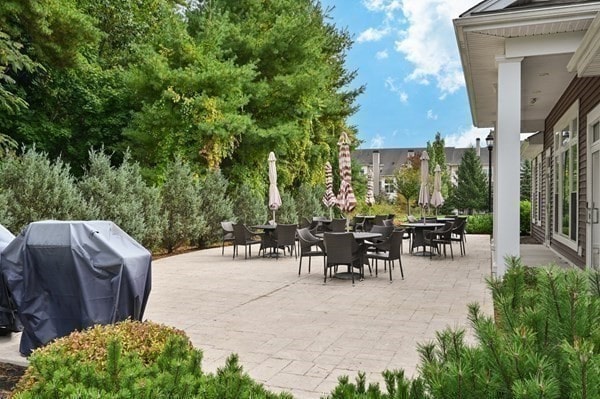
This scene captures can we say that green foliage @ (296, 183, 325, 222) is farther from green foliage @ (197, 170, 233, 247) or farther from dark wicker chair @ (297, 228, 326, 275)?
dark wicker chair @ (297, 228, 326, 275)

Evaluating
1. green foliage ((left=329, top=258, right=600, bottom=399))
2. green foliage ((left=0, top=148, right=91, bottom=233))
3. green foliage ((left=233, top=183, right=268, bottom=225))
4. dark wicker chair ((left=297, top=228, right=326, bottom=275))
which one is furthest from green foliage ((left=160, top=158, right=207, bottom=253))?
green foliage ((left=329, top=258, right=600, bottom=399))

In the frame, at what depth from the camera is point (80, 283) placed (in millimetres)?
3959

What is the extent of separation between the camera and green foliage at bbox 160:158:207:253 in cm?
1261

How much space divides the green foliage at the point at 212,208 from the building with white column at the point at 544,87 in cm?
742

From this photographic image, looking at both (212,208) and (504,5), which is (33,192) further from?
(504,5)

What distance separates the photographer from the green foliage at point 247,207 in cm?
1567

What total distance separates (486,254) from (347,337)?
314 inches

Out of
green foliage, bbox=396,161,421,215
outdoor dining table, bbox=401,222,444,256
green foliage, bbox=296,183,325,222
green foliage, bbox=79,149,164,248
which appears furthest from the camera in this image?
green foliage, bbox=396,161,421,215

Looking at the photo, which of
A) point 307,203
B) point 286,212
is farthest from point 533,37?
point 307,203

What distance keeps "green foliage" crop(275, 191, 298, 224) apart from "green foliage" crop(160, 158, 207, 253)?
5200mm

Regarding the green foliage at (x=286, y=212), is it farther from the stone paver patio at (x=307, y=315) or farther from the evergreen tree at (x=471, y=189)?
the evergreen tree at (x=471, y=189)

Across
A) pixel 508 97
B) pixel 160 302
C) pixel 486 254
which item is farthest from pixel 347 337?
pixel 486 254

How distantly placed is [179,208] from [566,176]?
9107 mm

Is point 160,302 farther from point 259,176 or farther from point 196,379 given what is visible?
point 259,176
